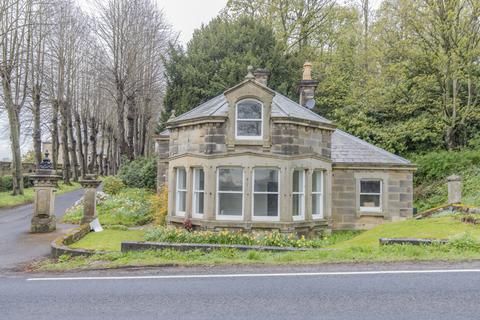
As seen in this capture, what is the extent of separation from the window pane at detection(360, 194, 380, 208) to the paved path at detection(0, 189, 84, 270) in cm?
1270

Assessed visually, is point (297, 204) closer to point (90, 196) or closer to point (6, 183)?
point (90, 196)

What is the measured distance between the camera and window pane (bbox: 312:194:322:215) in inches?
612

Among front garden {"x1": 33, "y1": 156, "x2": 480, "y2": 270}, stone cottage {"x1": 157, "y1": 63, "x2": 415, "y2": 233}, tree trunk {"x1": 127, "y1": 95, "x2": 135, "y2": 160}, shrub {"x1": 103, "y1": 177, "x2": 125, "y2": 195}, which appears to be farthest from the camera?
tree trunk {"x1": 127, "y1": 95, "x2": 135, "y2": 160}

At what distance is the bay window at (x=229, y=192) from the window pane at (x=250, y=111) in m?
1.95

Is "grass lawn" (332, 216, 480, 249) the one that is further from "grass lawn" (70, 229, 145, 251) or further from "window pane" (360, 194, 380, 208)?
"grass lawn" (70, 229, 145, 251)

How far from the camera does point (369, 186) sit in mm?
17484

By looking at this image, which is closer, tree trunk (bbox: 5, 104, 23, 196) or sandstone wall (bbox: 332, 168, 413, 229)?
sandstone wall (bbox: 332, 168, 413, 229)

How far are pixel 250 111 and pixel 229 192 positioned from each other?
9.97 ft

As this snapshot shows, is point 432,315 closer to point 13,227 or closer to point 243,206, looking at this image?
point 243,206

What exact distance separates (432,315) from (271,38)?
28.9 metres

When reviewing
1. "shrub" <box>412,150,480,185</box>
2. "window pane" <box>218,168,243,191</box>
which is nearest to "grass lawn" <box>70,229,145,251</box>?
"window pane" <box>218,168,243,191</box>

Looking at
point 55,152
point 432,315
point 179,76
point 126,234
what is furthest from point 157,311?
point 55,152

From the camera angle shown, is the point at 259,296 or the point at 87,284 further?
the point at 87,284

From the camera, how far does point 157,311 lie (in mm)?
5699
